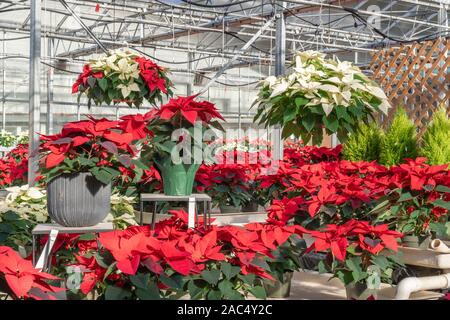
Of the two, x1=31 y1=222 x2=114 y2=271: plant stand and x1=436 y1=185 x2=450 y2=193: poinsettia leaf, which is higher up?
x1=436 y1=185 x2=450 y2=193: poinsettia leaf

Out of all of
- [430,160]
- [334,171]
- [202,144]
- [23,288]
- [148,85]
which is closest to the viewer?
[23,288]

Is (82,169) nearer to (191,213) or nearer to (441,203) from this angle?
(191,213)

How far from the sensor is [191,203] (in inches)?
76.0

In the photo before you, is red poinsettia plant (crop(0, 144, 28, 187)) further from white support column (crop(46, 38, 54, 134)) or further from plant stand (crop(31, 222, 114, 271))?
white support column (crop(46, 38, 54, 134))

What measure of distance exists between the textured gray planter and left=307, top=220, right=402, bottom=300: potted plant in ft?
1.82

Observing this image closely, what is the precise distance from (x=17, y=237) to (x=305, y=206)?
3.01 ft

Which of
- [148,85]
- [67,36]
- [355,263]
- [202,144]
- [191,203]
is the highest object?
[67,36]

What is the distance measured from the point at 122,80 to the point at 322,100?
47.9 inches

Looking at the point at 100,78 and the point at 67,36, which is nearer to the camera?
the point at 100,78

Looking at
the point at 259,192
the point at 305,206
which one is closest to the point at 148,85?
the point at 259,192

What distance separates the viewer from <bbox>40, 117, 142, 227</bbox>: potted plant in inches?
63.7

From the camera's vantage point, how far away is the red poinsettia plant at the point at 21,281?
3.51ft

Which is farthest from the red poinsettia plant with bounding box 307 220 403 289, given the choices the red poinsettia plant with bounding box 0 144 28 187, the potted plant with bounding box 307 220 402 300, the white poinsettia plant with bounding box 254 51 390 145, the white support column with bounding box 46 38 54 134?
the white support column with bounding box 46 38 54 134
